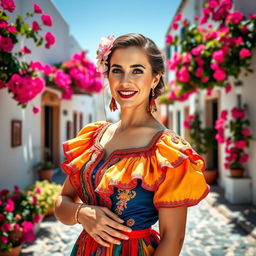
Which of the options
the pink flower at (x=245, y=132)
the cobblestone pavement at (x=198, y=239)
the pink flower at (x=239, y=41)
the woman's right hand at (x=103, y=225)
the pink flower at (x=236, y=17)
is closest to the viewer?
the woman's right hand at (x=103, y=225)

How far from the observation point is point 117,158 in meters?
1.45

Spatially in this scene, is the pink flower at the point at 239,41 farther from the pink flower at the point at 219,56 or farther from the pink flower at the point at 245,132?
the pink flower at the point at 245,132

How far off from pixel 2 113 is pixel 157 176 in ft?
13.7

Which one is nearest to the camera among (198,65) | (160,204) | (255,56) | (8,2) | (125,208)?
(160,204)

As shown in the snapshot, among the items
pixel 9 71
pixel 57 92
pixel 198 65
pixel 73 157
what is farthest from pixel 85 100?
pixel 73 157

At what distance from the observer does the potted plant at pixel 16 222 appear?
3.32 meters

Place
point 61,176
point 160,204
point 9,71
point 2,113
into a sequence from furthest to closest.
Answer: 1. point 61,176
2. point 2,113
3. point 9,71
4. point 160,204

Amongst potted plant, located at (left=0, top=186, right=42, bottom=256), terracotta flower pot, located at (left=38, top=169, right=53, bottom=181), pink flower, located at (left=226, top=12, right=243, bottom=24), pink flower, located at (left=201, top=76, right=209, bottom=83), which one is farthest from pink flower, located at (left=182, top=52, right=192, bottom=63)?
terracotta flower pot, located at (left=38, top=169, right=53, bottom=181)

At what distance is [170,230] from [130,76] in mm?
735

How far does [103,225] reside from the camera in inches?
52.9

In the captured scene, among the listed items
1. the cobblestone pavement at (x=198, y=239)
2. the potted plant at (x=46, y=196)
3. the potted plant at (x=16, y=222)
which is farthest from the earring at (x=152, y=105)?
the potted plant at (x=46, y=196)

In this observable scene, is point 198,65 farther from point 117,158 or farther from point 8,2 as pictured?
point 117,158

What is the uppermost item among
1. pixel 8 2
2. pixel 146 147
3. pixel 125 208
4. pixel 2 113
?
pixel 8 2

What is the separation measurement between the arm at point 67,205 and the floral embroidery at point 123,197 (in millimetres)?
237
